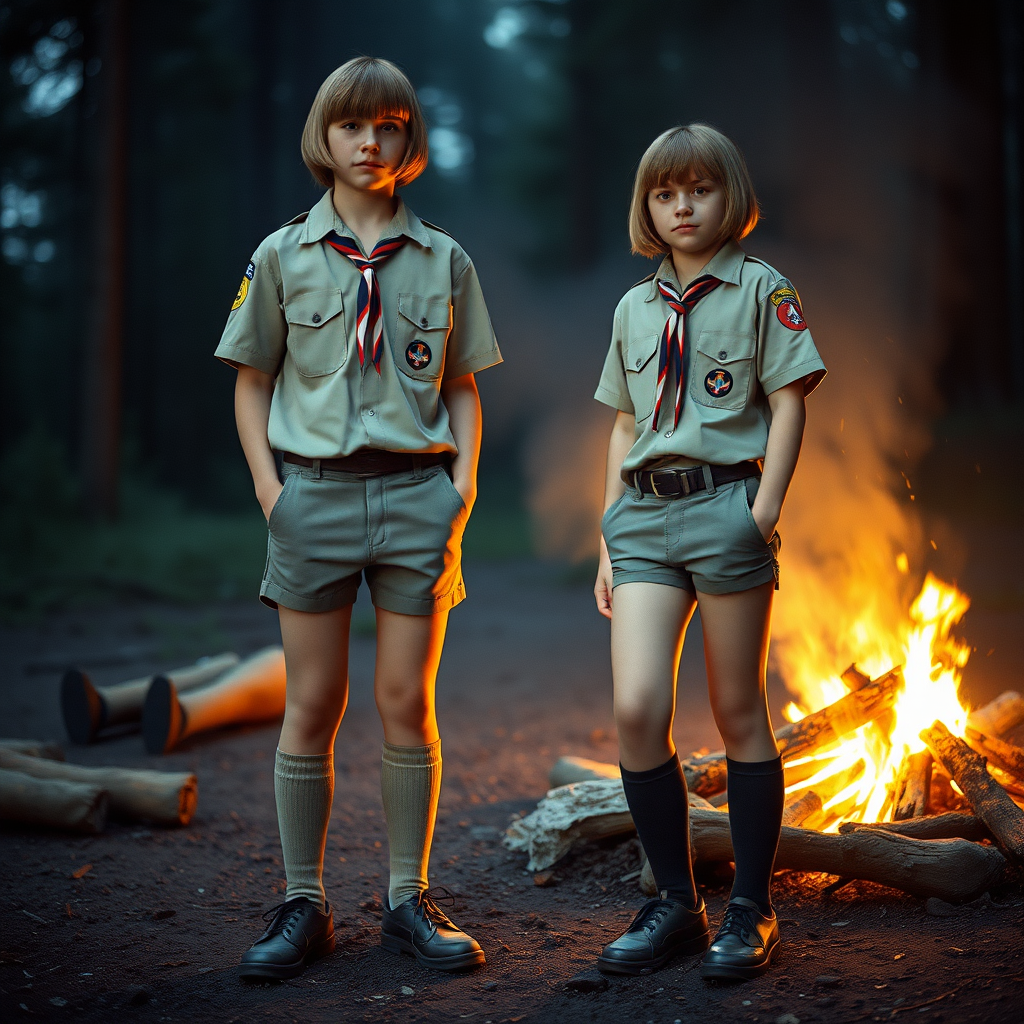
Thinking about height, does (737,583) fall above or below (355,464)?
below

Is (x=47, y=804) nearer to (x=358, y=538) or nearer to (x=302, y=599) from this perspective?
(x=302, y=599)

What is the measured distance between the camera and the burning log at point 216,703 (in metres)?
5.02

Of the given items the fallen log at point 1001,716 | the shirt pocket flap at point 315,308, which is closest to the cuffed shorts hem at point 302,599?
the shirt pocket flap at point 315,308

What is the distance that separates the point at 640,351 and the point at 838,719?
4.96 ft

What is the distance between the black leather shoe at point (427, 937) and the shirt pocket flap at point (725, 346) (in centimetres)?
158

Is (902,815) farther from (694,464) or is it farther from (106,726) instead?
(106,726)

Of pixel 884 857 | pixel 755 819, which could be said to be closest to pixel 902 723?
pixel 884 857

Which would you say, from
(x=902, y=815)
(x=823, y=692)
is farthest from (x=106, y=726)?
(x=902, y=815)

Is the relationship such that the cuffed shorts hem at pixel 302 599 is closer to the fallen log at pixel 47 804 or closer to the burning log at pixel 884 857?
the burning log at pixel 884 857

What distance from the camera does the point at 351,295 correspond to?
2.64 meters

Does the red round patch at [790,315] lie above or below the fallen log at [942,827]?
above

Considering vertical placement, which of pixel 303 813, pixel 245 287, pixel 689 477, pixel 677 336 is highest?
pixel 245 287

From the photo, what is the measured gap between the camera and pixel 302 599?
2611 millimetres

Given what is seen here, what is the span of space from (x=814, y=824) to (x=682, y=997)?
1.14 m
